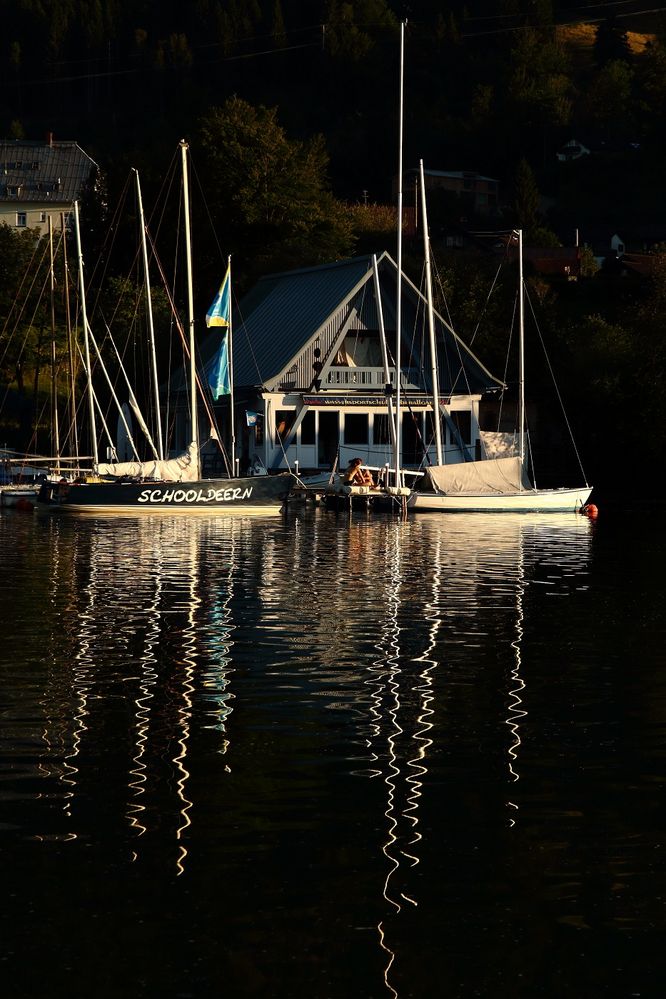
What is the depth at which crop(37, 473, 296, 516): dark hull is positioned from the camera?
166ft

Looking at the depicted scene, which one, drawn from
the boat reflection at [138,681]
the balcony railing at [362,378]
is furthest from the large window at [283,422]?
the boat reflection at [138,681]

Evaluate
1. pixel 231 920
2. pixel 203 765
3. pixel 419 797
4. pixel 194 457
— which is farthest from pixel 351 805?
pixel 194 457

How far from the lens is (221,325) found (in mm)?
54438

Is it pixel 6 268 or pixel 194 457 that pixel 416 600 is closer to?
pixel 194 457

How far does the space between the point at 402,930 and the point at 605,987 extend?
134 cm

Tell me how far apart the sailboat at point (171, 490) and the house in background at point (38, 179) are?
115010 millimetres

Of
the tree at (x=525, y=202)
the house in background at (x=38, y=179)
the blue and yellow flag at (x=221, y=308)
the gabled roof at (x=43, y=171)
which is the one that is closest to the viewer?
the blue and yellow flag at (x=221, y=308)

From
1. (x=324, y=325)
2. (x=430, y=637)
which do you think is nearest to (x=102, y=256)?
(x=324, y=325)

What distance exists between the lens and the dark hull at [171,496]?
166ft

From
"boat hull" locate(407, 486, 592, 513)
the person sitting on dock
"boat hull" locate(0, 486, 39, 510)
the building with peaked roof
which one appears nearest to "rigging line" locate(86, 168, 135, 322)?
the building with peaked roof

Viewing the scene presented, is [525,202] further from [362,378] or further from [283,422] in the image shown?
[283,422]

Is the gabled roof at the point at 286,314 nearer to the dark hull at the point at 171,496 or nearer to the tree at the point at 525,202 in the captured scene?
the dark hull at the point at 171,496

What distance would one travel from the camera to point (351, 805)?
41.9 feet

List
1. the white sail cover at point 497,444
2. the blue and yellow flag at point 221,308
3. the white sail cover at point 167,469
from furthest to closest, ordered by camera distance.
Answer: the white sail cover at point 497,444 → the blue and yellow flag at point 221,308 → the white sail cover at point 167,469
